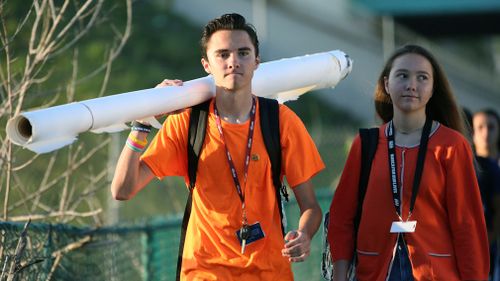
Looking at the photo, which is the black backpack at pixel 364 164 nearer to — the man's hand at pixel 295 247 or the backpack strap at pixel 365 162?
the backpack strap at pixel 365 162

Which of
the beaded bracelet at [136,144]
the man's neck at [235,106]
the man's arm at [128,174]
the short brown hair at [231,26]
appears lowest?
the man's arm at [128,174]

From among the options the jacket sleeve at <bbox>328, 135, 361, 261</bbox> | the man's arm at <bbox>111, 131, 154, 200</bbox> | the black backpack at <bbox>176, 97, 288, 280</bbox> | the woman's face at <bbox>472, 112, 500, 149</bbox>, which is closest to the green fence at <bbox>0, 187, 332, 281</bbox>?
the man's arm at <bbox>111, 131, 154, 200</bbox>

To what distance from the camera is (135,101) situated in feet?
16.0

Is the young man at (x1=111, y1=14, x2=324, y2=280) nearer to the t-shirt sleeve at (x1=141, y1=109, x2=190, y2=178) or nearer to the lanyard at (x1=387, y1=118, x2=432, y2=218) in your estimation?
the t-shirt sleeve at (x1=141, y1=109, x2=190, y2=178)

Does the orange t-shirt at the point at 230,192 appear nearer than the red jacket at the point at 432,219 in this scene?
Yes

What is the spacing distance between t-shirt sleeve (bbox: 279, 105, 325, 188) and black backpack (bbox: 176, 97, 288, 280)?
1.4 inches

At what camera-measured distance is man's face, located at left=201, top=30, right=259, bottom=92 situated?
203 inches

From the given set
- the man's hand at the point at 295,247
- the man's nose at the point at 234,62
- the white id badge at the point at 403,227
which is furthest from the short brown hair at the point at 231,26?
the white id badge at the point at 403,227

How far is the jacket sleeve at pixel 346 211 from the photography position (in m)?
5.52

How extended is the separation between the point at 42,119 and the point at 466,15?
26.6 metres

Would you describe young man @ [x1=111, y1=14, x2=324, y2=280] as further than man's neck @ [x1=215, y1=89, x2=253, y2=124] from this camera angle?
No

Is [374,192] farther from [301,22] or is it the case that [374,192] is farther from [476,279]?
[301,22]

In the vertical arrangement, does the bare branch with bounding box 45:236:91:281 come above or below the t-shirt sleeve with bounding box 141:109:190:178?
below

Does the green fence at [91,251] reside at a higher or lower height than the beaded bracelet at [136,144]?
lower
